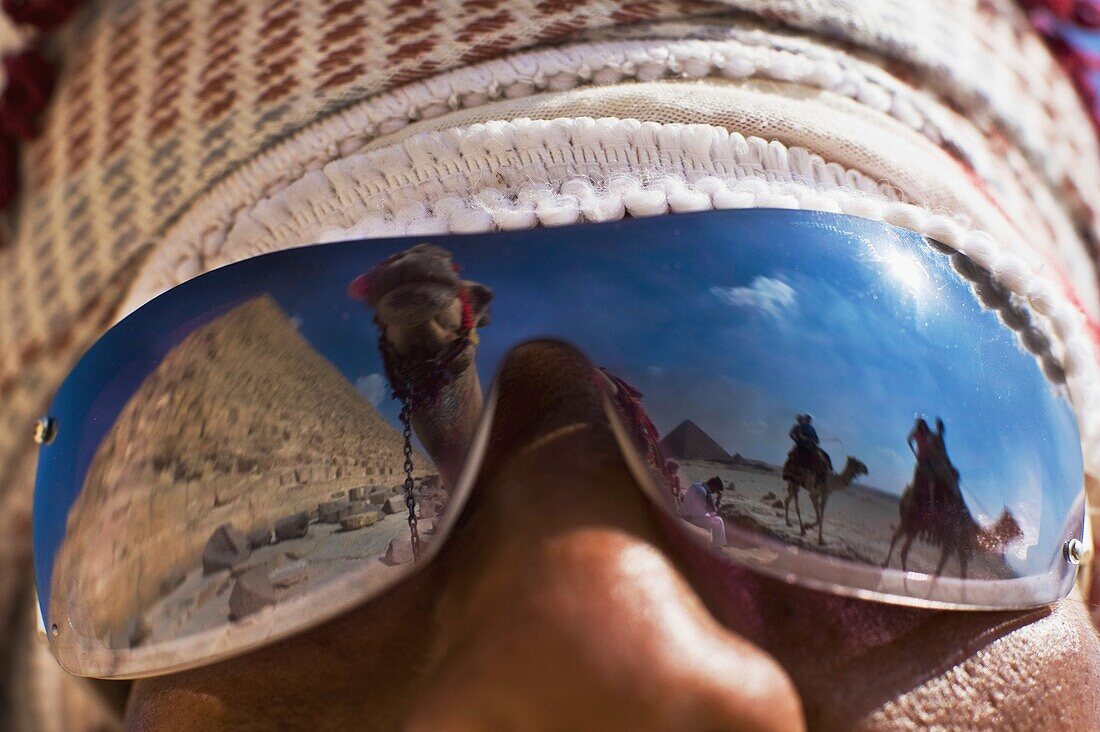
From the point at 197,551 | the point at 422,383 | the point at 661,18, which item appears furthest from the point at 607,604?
the point at 661,18

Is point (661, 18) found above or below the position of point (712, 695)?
above

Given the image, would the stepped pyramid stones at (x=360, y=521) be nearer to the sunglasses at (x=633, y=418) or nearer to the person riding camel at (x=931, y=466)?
the sunglasses at (x=633, y=418)

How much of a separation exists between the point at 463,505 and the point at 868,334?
1.05ft

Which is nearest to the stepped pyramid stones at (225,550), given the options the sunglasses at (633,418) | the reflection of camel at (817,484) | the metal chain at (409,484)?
the sunglasses at (633,418)

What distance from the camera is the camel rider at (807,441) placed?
77cm

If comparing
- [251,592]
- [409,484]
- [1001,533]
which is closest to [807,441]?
[1001,533]

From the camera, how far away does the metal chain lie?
0.79m

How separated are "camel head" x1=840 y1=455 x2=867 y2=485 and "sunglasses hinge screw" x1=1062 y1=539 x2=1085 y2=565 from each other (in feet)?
0.69

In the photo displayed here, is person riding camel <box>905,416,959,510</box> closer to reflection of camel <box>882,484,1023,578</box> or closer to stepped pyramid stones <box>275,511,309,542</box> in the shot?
reflection of camel <box>882,484,1023,578</box>

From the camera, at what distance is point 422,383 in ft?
2.63

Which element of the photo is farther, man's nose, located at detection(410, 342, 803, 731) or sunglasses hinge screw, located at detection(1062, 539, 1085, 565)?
sunglasses hinge screw, located at detection(1062, 539, 1085, 565)

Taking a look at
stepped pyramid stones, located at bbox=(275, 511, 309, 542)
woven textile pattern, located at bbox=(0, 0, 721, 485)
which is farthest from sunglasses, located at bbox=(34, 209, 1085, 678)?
woven textile pattern, located at bbox=(0, 0, 721, 485)

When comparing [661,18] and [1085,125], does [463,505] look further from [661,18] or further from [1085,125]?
[1085,125]

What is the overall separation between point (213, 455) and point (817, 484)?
17.6 inches
